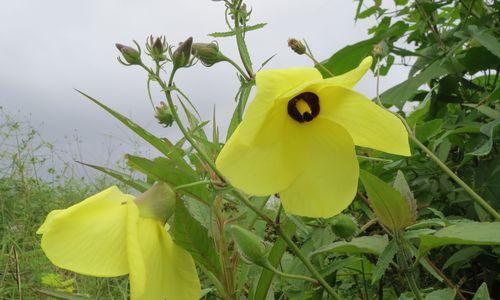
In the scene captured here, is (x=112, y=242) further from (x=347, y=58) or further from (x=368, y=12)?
(x=368, y=12)

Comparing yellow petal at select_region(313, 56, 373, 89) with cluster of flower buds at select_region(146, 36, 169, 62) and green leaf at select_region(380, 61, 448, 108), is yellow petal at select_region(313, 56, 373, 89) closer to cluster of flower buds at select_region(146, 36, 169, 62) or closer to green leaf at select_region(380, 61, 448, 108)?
cluster of flower buds at select_region(146, 36, 169, 62)

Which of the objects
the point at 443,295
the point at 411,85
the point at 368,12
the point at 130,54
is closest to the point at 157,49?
the point at 130,54

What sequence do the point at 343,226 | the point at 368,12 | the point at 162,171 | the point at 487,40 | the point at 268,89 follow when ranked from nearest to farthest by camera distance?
1. the point at 268,89
2. the point at 162,171
3. the point at 343,226
4. the point at 487,40
5. the point at 368,12

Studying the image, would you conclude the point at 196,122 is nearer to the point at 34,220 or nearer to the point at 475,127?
the point at 475,127

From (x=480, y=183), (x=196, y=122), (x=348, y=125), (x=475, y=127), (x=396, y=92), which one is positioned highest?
(x=196, y=122)

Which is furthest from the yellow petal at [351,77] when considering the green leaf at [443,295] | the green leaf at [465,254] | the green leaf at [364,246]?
the green leaf at [465,254]

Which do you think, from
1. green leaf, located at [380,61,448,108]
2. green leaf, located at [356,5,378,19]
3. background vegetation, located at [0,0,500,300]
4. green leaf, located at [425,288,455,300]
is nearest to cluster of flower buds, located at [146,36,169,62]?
background vegetation, located at [0,0,500,300]

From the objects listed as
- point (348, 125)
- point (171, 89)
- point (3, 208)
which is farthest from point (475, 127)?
point (3, 208)
